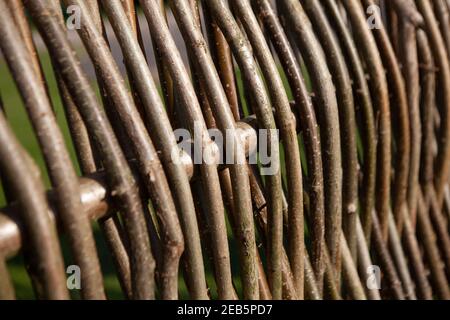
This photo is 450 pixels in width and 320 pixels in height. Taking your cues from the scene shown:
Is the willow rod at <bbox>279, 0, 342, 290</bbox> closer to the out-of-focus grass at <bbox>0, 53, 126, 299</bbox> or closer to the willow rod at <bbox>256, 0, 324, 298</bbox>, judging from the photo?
the willow rod at <bbox>256, 0, 324, 298</bbox>

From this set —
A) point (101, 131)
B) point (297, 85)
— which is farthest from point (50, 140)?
point (297, 85)

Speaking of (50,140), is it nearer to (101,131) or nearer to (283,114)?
(101,131)

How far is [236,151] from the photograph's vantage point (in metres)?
0.63

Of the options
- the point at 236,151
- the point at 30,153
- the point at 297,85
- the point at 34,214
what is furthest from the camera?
the point at 30,153

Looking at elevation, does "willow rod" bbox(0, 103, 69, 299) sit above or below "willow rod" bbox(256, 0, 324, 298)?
below

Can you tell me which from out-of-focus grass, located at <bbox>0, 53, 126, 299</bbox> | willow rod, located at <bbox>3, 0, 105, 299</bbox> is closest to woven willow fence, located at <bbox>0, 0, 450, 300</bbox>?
willow rod, located at <bbox>3, 0, 105, 299</bbox>

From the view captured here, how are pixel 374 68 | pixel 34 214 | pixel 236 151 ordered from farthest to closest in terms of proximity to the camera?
pixel 374 68 < pixel 236 151 < pixel 34 214

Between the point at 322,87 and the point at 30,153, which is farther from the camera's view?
the point at 30,153

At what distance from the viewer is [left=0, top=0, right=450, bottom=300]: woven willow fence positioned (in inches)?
18.7

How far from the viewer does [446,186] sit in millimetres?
1104

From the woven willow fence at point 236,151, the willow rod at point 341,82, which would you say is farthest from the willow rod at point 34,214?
the willow rod at point 341,82

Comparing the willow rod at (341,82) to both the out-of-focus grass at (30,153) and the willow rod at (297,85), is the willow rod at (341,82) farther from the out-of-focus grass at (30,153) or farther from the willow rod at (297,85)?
the out-of-focus grass at (30,153)

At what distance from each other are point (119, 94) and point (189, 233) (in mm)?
151

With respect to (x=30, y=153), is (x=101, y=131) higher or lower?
lower
